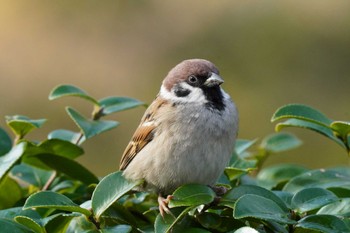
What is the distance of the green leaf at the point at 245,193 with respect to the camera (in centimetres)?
149

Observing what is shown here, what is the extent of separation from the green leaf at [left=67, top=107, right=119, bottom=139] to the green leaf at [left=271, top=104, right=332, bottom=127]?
0.44 meters

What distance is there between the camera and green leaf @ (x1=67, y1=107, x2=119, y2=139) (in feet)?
6.22

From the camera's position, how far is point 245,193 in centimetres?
155

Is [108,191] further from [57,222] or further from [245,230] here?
[245,230]

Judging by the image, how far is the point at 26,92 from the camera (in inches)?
217

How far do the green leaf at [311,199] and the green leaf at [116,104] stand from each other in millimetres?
680

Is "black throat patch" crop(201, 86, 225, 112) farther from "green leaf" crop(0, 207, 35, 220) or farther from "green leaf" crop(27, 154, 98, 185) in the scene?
"green leaf" crop(0, 207, 35, 220)

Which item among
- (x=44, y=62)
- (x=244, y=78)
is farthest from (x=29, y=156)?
(x=44, y=62)

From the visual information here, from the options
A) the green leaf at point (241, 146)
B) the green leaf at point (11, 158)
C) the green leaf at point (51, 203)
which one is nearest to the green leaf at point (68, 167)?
the green leaf at point (11, 158)

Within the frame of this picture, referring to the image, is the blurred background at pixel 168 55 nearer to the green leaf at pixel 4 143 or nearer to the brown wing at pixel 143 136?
the brown wing at pixel 143 136

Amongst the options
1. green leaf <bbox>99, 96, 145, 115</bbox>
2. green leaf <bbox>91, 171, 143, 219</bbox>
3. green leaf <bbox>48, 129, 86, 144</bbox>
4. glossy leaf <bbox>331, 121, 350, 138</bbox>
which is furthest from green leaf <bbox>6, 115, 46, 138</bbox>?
glossy leaf <bbox>331, 121, 350, 138</bbox>

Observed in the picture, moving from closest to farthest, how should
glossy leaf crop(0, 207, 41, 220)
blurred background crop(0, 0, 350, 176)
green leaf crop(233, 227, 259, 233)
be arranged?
1. green leaf crop(233, 227, 259, 233)
2. glossy leaf crop(0, 207, 41, 220)
3. blurred background crop(0, 0, 350, 176)

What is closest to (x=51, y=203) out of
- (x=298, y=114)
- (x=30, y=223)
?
(x=30, y=223)

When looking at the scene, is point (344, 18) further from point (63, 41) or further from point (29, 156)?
point (29, 156)
